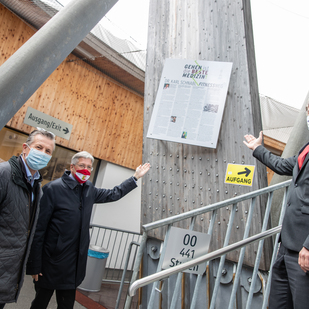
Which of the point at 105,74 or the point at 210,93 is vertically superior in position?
the point at 105,74

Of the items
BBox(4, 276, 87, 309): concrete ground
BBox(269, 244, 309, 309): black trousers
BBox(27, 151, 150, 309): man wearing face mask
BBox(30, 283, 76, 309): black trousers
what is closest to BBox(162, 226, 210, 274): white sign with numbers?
BBox(269, 244, 309, 309): black trousers

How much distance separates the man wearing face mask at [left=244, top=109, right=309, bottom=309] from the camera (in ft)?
5.48

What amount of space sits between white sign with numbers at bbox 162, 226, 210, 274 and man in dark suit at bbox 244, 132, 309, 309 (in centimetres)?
58

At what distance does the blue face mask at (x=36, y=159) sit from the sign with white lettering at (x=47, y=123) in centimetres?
516

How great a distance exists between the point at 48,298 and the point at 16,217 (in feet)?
3.37

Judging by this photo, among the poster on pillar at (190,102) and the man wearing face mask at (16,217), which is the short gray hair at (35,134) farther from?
the poster on pillar at (190,102)

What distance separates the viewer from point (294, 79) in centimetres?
1140

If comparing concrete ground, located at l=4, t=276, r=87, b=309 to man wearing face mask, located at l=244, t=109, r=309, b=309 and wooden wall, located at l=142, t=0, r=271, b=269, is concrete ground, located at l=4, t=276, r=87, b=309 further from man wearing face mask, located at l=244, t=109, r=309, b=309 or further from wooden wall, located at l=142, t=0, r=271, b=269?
man wearing face mask, located at l=244, t=109, r=309, b=309

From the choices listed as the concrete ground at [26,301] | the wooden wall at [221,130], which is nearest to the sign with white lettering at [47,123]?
the concrete ground at [26,301]

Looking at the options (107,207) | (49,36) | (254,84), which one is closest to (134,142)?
(107,207)

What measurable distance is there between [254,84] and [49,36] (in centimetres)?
242

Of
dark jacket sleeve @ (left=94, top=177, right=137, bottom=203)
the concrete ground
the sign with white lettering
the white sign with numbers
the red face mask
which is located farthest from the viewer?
the sign with white lettering

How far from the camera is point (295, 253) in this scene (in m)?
1.79

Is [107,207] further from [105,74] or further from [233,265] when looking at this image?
[233,265]
